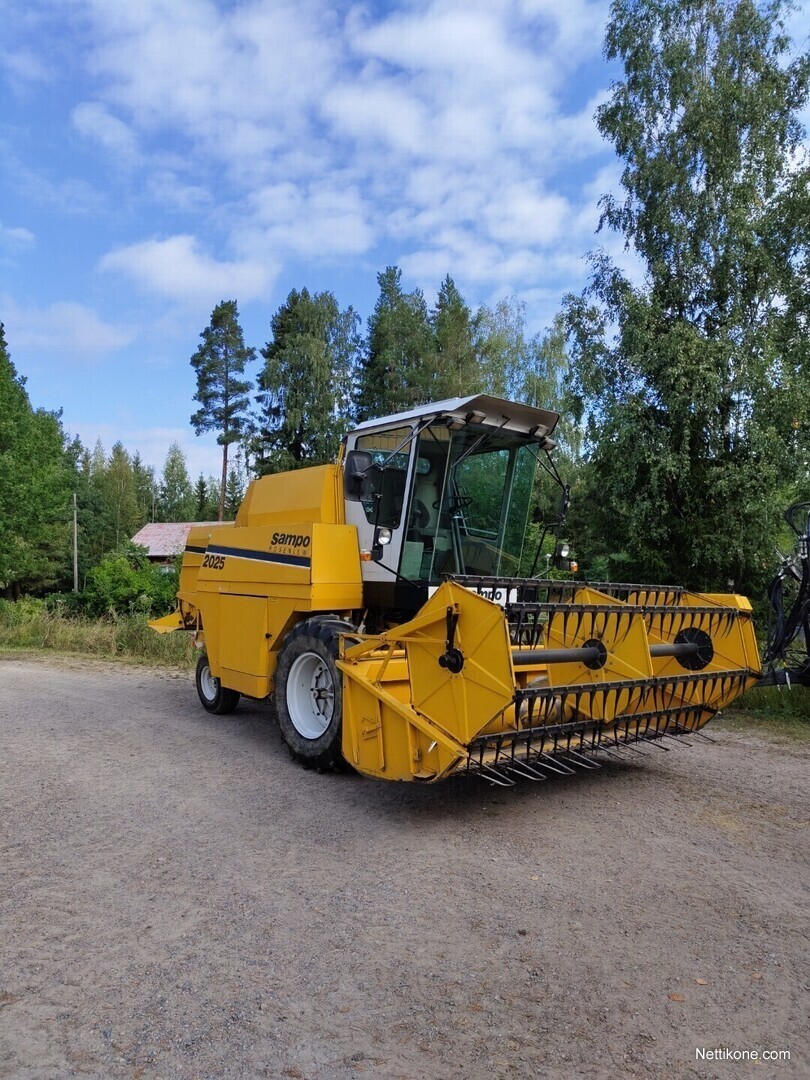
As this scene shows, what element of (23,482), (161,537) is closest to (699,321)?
(23,482)

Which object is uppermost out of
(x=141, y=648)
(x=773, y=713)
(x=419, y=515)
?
(x=419, y=515)

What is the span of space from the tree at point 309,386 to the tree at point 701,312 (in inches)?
746

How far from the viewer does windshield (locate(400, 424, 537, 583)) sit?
637cm

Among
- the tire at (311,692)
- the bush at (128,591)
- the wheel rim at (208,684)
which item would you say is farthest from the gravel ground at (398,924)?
the bush at (128,591)

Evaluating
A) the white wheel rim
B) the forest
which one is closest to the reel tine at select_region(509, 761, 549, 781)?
the white wheel rim

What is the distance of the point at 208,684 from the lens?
8867 mm

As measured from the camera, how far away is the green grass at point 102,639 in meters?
14.8

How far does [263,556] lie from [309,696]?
1519 mm

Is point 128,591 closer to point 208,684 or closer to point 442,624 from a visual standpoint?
point 208,684

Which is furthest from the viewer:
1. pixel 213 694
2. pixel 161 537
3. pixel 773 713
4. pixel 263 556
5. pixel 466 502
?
pixel 161 537

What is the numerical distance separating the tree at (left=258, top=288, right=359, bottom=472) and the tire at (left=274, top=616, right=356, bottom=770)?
89.6 ft

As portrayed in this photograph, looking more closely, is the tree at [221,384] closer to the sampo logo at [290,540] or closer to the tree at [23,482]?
the tree at [23,482]

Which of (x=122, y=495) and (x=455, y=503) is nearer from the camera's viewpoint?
(x=455, y=503)

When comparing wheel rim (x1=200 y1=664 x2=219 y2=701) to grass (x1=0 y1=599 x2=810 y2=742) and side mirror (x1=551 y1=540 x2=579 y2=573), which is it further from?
grass (x1=0 y1=599 x2=810 y2=742)
